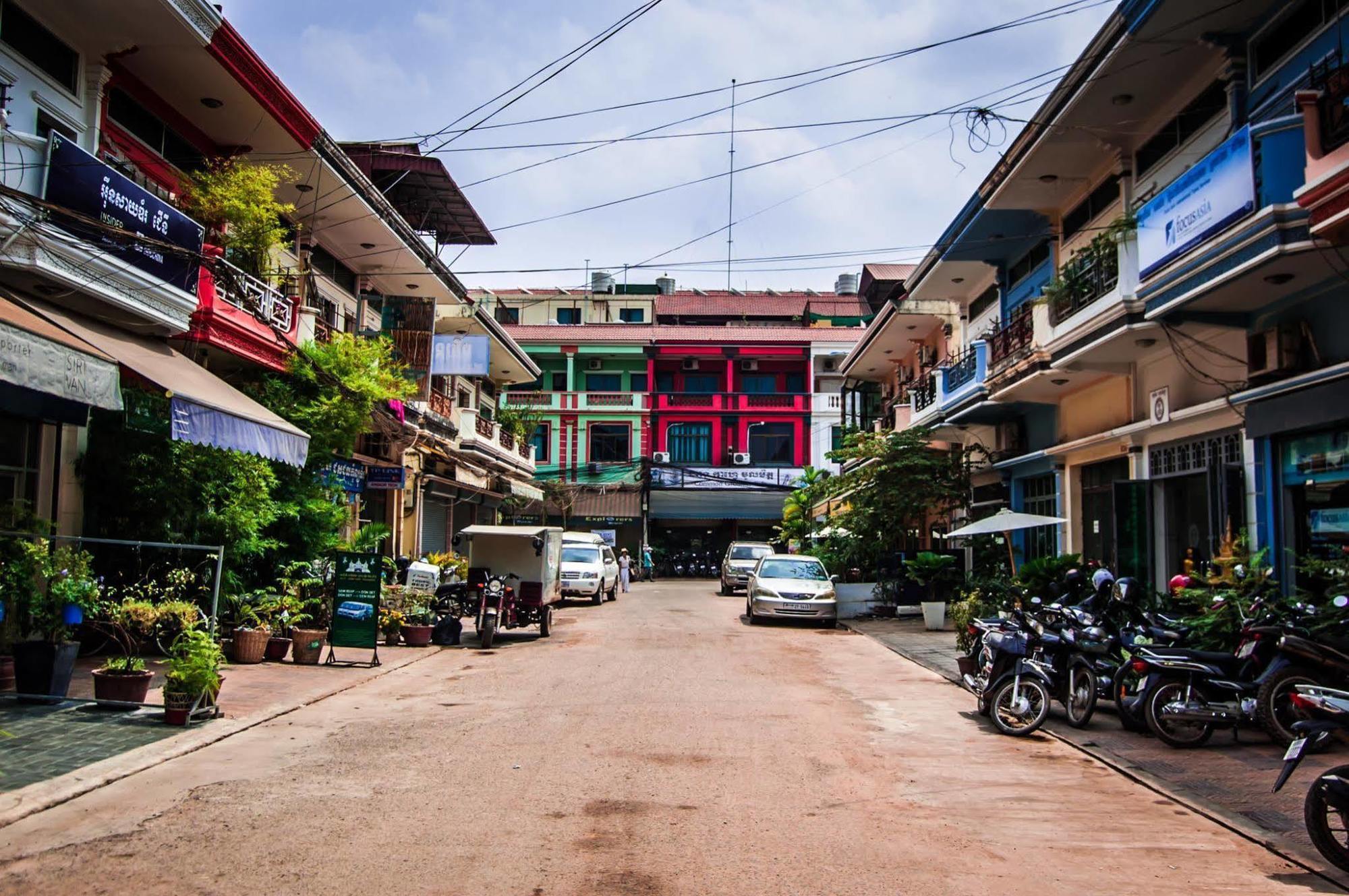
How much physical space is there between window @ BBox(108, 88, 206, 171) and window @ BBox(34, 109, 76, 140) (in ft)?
4.31

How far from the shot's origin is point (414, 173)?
23516 mm

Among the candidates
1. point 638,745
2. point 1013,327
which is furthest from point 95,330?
point 1013,327

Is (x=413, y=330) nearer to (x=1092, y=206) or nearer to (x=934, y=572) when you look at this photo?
(x=934, y=572)

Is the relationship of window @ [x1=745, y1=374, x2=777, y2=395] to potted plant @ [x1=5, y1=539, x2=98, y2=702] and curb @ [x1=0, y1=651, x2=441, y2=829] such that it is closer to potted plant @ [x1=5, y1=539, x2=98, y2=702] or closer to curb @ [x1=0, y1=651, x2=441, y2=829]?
potted plant @ [x1=5, y1=539, x2=98, y2=702]

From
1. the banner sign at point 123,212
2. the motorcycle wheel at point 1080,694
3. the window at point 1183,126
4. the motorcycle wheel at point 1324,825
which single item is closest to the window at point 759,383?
the window at point 1183,126

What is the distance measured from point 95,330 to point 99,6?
11.8 feet

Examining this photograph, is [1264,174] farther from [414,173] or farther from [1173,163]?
[414,173]

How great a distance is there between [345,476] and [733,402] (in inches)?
1393

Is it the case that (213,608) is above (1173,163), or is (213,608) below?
below

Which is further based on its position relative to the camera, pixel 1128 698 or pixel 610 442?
pixel 610 442

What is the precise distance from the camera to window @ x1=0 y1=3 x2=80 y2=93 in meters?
11.3

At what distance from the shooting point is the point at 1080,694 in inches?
392

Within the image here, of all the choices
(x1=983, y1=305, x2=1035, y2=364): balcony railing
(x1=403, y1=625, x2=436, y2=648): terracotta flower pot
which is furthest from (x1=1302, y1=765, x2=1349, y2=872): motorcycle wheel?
(x1=403, y1=625, x2=436, y2=648): terracotta flower pot

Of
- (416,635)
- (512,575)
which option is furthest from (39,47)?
(512,575)
